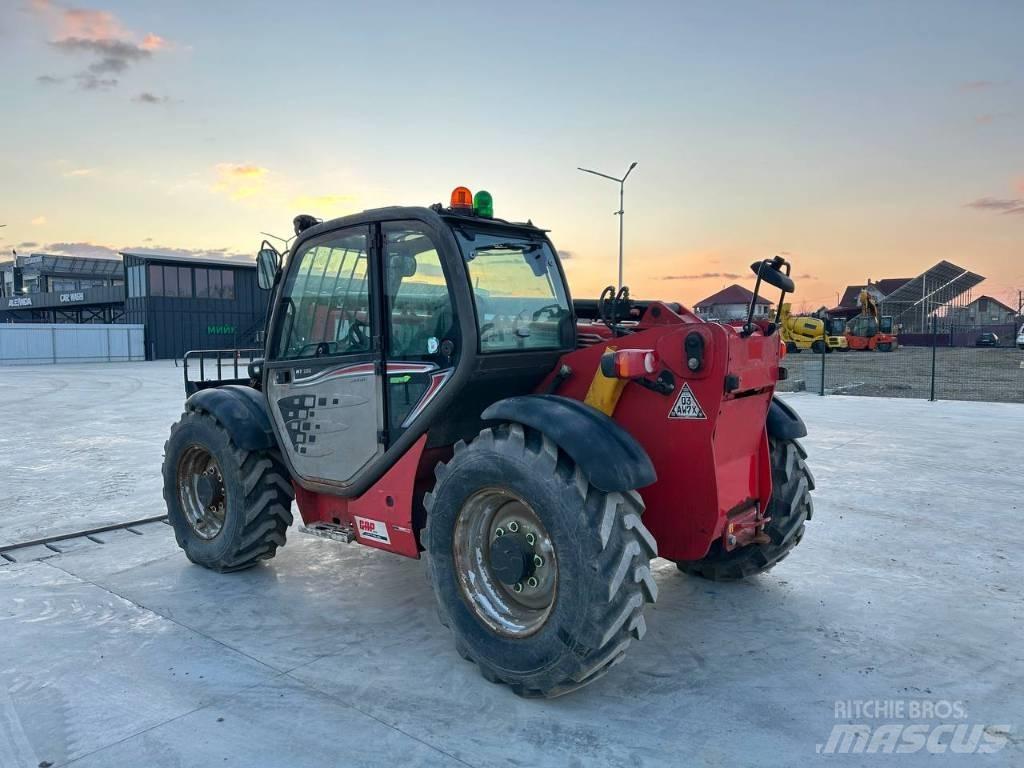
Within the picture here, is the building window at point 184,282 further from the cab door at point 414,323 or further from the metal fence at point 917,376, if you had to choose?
the cab door at point 414,323

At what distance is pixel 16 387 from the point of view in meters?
20.7

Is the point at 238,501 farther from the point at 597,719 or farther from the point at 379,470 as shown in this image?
the point at 597,719

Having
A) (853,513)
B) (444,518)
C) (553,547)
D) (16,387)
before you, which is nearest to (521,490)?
(553,547)

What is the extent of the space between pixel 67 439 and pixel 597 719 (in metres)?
10.3

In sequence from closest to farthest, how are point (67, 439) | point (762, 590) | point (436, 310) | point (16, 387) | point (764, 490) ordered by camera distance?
point (436, 310) → point (764, 490) → point (762, 590) → point (67, 439) → point (16, 387)

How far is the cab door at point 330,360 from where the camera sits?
4.14 metres

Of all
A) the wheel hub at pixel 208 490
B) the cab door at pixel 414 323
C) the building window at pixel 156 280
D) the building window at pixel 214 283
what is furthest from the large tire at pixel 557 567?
the building window at pixel 214 283

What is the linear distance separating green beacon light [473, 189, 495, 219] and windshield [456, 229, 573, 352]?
0.45 ft

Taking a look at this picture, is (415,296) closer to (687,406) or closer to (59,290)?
(687,406)

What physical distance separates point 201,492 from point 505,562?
8.89 ft

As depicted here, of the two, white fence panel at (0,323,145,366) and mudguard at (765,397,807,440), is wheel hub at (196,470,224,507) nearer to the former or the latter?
mudguard at (765,397,807,440)

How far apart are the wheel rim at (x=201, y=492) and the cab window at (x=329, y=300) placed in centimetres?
106

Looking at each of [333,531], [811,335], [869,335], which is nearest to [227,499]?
[333,531]

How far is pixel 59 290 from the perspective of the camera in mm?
60500
